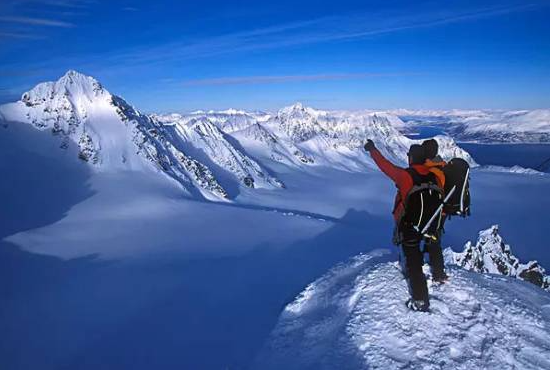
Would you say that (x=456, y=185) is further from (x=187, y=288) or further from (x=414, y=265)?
(x=187, y=288)

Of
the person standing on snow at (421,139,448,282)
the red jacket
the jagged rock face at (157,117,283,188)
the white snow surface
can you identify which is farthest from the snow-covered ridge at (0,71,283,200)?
the red jacket

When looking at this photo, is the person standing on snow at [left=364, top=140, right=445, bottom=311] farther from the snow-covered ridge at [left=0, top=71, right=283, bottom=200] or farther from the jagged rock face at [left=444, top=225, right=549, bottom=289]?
the snow-covered ridge at [left=0, top=71, right=283, bottom=200]

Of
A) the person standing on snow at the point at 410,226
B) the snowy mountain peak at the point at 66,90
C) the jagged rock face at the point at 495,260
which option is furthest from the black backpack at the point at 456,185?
the snowy mountain peak at the point at 66,90

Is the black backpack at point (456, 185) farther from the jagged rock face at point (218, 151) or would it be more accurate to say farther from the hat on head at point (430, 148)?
the jagged rock face at point (218, 151)

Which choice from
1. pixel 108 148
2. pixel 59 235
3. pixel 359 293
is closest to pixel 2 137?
pixel 108 148

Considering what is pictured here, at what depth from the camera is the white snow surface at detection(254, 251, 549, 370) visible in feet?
20.2

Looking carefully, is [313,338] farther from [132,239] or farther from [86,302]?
[132,239]

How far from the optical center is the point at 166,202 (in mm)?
46188

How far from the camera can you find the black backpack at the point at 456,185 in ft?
23.4

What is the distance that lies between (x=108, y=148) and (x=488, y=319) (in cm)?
6720

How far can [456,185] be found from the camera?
284 inches

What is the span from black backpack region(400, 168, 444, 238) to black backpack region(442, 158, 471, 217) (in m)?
0.39

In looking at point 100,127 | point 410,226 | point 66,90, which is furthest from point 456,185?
point 66,90

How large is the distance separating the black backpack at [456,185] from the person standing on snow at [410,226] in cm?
34
